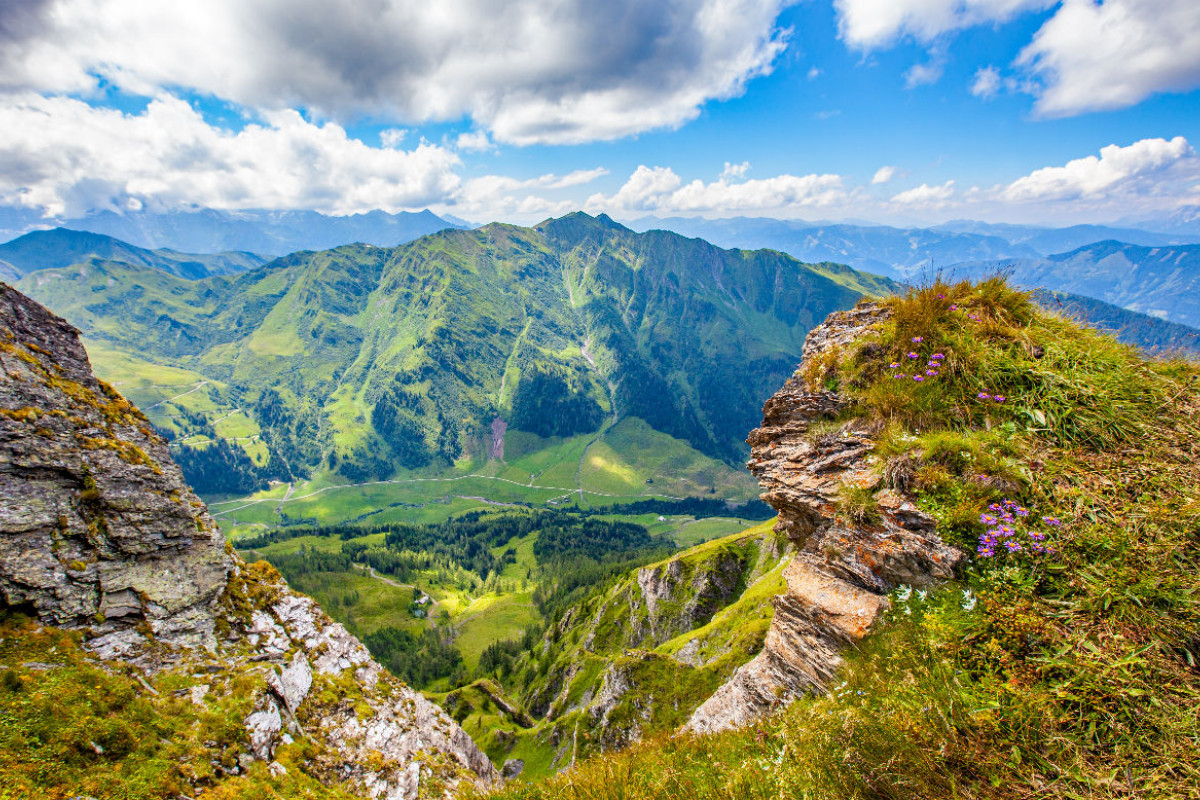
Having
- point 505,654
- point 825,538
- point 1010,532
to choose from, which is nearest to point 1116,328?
point 1010,532

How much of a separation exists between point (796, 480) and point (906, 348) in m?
4.28

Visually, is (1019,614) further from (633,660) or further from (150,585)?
(633,660)

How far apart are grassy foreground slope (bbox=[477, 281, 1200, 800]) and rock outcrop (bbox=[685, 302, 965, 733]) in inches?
22.7

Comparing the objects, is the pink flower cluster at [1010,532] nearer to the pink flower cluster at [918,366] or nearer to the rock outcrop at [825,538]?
the rock outcrop at [825,538]

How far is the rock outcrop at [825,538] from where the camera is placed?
995 centimetres

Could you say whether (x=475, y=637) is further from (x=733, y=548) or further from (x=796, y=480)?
(x=796, y=480)

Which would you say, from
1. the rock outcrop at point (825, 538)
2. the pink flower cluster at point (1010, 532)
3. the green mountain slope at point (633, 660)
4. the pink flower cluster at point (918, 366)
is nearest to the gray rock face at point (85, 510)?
the rock outcrop at point (825, 538)

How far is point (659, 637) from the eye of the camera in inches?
2559

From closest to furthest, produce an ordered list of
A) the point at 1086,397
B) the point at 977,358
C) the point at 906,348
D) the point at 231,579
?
the point at 1086,397, the point at 977,358, the point at 906,348, the point at 231,579

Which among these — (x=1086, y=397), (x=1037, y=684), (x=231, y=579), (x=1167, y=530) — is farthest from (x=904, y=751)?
(x=231, y=579)

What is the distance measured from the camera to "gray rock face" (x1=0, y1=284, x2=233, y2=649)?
491 inches

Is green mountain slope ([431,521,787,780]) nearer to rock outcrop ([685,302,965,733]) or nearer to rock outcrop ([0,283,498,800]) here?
rock outcrop ([0,283,498,800])

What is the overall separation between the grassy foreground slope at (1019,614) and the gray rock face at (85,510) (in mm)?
13186

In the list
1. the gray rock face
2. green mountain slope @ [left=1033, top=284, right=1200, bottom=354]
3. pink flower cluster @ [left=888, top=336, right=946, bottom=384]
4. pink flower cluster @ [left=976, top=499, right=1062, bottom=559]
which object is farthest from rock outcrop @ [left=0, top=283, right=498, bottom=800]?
green mountain slope @ [left=1033, top=284, right=1200, bottom=354]
